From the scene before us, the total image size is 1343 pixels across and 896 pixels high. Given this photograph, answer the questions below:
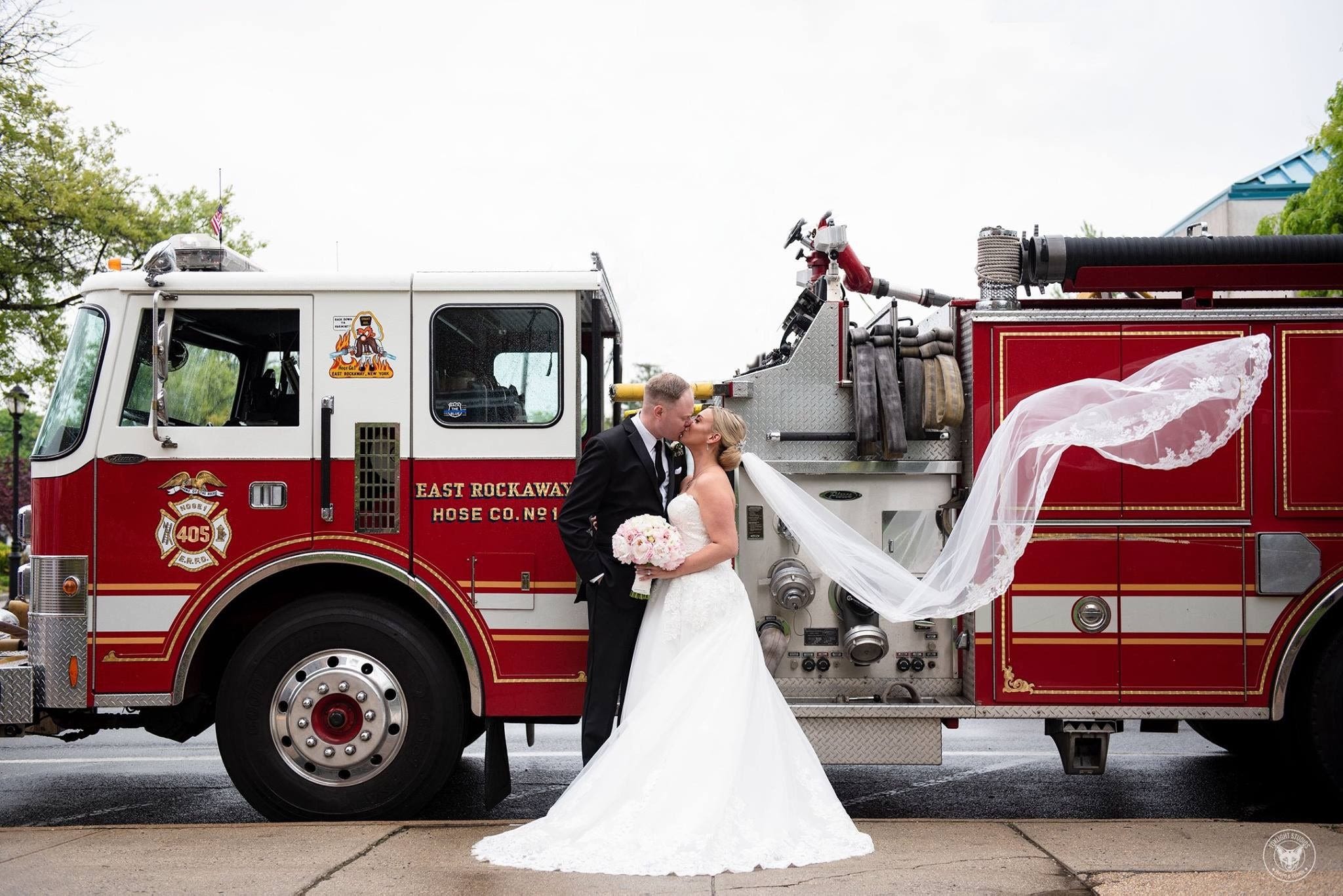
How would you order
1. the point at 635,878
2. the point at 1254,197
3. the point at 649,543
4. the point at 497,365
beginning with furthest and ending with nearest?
the point at 1254,197 → the point at 497,365 → the point at 649,543 → the point at 635,878

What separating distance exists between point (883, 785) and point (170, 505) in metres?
4.71

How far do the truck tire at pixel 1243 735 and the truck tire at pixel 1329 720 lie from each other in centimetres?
94

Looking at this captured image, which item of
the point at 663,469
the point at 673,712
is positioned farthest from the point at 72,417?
the point at 673,712

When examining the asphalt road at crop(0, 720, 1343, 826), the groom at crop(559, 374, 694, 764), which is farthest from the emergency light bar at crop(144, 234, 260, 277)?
the asphalt road at crop(0, 720, 1343, 826)

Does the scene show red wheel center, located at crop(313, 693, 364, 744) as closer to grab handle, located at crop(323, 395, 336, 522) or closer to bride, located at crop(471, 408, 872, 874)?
grab handle, located at crop(323, 395, 336, 522)

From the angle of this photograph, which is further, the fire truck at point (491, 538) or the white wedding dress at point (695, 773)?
the fire truck at point (491, 538)

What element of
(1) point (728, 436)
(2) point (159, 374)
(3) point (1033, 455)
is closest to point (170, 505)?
(2) point (159, 374)

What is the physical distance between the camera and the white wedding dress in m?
4.95

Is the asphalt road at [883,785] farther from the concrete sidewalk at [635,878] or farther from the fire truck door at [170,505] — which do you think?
the fire truck door at [170,505]

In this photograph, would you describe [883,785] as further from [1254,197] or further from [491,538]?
[1254,197]

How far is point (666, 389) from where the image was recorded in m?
5.71

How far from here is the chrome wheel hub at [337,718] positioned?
5.74 meters

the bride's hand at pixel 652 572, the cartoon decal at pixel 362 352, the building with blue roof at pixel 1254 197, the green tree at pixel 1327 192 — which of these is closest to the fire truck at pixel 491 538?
the cartoon decal at pixel 362 352

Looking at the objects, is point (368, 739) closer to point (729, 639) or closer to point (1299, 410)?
point (729, 639)
